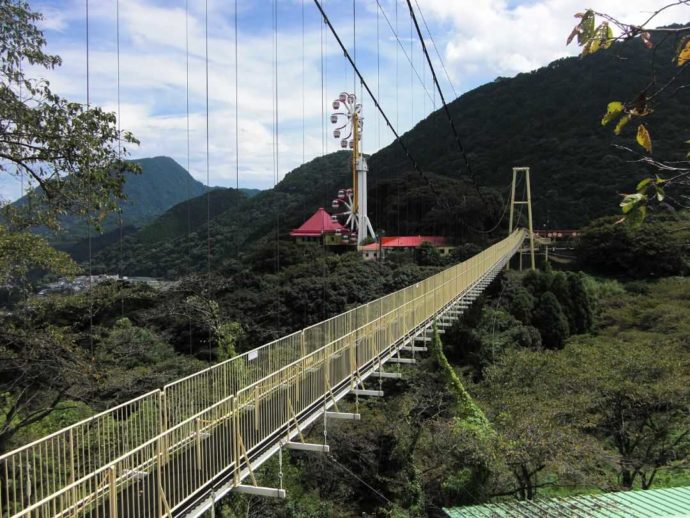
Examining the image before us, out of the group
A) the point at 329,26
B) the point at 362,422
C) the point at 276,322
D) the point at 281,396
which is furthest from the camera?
the point at 276,322

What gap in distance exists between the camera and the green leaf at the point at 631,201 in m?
1.28

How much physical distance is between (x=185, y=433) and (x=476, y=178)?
5573cm

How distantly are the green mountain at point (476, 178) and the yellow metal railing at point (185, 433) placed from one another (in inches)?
659

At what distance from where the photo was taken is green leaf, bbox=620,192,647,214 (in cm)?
128

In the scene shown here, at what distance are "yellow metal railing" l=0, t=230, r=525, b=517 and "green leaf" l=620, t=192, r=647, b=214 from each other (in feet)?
8.65

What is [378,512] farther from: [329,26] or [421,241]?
[421,241]

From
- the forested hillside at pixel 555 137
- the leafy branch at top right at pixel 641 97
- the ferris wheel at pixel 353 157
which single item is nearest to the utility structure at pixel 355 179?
the ferris wheel at pixel 353 157

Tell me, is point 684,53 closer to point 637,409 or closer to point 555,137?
point 637,409

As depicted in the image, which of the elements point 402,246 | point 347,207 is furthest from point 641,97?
point 347,207

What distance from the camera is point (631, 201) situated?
1.29 metres

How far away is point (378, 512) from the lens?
1180cm

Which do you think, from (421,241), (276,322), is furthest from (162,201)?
(276,322)

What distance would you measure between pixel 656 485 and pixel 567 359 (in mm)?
3504

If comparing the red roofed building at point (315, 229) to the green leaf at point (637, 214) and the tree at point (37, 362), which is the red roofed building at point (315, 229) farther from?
the green leaf at point (637, 214)
